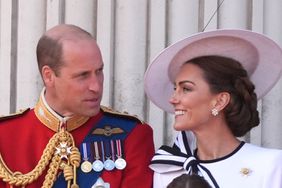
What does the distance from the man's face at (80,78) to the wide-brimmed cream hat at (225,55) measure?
22 centimetres

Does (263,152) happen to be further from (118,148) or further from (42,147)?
(42,147)

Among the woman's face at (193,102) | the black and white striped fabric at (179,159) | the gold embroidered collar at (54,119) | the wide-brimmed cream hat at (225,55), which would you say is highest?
the wide-brimmed cream hat at (225,55)

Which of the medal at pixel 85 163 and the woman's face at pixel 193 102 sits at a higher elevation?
the woman's face at pixel 193 102

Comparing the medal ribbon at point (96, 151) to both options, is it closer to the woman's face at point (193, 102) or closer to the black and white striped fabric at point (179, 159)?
the black and white striped fabric at point (179, 159)

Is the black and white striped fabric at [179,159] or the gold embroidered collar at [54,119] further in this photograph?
the gold embroidered collar at [54,119]

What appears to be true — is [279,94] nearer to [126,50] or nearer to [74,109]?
[126,50]

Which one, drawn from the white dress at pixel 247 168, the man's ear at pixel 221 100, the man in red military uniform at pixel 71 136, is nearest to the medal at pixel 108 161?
the man in red military uniform at pixel 71 136

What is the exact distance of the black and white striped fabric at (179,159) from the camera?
9.35 feet

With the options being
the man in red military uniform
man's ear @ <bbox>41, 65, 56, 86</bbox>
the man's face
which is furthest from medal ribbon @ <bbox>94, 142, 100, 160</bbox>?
man's ear @ <bbox>41, 65, 56, 86</bbox>

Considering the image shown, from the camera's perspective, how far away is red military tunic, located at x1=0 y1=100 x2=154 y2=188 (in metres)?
2.93

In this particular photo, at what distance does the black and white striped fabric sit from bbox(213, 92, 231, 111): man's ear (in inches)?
7.9

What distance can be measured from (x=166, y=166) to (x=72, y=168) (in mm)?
332

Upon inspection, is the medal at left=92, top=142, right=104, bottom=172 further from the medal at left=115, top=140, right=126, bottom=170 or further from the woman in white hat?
the woman in white hat

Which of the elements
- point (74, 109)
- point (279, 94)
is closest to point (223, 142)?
point (74, 109)
